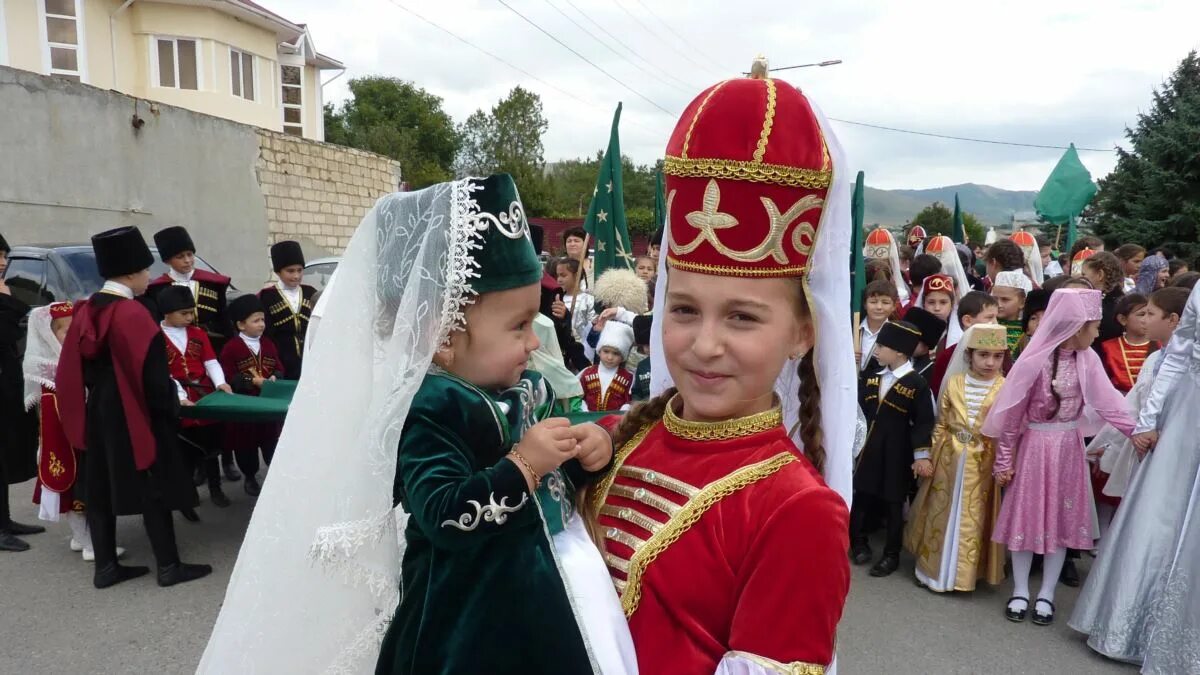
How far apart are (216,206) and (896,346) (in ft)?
45.8

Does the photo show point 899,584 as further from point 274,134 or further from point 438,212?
point 274,134

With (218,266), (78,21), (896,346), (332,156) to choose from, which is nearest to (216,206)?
(218,266)

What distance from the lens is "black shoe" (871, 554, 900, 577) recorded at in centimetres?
513

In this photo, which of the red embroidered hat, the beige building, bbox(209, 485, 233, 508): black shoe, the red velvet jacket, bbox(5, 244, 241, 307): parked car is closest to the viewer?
the red velvet jacket

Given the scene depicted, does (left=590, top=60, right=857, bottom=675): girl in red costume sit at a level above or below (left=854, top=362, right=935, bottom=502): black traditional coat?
above

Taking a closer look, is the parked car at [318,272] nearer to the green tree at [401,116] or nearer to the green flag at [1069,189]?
the green flag at [1069,189]

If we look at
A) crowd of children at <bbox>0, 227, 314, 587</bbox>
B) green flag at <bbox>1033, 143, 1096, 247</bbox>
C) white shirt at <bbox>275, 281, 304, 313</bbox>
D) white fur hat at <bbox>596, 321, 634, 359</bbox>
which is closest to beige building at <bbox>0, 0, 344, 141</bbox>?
white shirt at <bbox>275, 281, 304, 313</bbox>

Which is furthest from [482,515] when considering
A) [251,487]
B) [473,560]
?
[251,487]

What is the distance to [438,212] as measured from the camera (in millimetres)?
1616

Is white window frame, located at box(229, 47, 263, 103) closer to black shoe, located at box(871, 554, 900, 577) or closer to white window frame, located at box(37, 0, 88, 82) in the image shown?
white window frame, located at box(37, 0, 88, 82)

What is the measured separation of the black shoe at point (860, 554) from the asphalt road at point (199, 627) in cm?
11

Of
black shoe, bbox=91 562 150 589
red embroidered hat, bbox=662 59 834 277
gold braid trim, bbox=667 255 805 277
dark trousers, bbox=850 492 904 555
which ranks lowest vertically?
black shoe, bbox=91 562 150 589

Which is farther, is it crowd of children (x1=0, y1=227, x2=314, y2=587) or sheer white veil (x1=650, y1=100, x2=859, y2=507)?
crowd of children (x1=0, y1=227, x2=314, y2=587)

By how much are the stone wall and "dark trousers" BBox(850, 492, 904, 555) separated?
1380 cm
